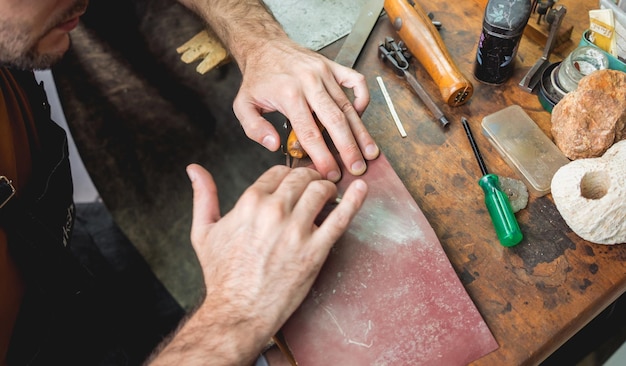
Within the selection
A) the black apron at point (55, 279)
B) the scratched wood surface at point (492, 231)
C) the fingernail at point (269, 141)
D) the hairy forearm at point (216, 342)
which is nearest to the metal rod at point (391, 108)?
the scratched wood surface at point (492, 231)

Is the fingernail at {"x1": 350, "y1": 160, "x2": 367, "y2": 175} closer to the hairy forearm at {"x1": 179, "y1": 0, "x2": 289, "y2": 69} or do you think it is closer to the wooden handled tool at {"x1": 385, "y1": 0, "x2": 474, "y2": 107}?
the wooden handled tool at {"x1": 385, "y1": 0, "x2": 474, "y2": 107}

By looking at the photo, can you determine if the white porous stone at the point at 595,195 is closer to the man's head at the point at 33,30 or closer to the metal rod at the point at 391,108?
the metal rod at the point at 391,108

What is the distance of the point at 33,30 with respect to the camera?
1.16 meters

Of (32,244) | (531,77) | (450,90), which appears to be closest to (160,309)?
(32,244)

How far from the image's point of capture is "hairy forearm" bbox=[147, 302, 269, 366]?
97 centimetres

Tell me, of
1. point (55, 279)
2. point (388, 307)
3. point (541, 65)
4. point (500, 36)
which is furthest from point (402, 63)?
point (55, 279)

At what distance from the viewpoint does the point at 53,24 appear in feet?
3.97

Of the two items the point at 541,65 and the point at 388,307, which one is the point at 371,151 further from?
the point at 541,65

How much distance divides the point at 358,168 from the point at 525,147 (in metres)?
0.45

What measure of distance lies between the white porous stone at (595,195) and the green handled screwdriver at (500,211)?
0.38 ft

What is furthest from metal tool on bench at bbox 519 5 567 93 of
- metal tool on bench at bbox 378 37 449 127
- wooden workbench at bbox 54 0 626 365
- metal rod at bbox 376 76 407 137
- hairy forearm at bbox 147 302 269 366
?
hairy forearm at bbox 147 302 269 366

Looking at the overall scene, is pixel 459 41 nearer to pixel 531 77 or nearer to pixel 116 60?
pixel 531 77

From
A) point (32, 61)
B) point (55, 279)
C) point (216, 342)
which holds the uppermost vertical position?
point (32, 61)

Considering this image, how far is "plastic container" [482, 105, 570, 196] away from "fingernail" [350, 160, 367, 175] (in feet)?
1.21
